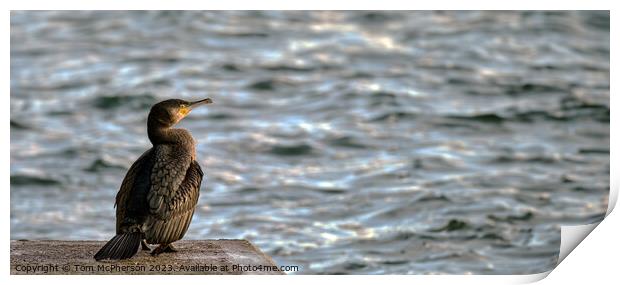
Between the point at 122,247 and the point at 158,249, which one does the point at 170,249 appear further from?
the point at 122,247

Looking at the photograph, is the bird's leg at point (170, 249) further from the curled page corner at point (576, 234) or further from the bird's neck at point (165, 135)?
the curled page corner at point (576, 234)

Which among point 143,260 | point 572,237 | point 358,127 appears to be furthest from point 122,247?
point 358,127

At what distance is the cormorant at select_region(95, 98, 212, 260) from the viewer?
4.92 metres

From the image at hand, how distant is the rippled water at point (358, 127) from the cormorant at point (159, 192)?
2964mm

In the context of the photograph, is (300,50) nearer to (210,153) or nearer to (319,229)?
(210,153)

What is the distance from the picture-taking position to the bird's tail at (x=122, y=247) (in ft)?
15.9

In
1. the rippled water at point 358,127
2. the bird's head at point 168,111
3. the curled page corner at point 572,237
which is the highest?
the rippled water at point 358,127

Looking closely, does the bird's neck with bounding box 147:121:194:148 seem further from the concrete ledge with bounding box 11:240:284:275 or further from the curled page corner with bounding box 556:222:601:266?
the curled page corner with bounding box 556:222:601:266

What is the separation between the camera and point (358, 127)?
11.4m

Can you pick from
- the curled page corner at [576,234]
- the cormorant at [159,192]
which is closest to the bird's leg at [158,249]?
the cormorant at [159,192]

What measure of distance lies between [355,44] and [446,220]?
405 cm

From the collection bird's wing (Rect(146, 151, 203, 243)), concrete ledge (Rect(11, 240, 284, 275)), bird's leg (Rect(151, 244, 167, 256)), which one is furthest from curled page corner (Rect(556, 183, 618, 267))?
bird's leg (Rect(151, 244, 167, 256))

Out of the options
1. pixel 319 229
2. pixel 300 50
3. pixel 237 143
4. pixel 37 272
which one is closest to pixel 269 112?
pixel 237 143

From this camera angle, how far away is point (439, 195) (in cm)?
980
